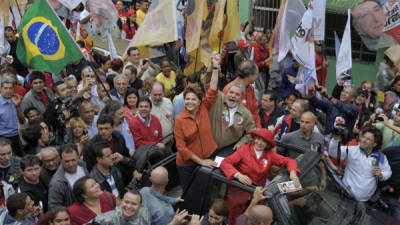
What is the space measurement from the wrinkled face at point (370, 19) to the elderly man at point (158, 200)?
5.36 metres

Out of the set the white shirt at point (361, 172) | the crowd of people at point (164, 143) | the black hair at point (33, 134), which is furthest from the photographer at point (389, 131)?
the black hair at point (33, 134)

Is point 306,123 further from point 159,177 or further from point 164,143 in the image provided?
point 159,177

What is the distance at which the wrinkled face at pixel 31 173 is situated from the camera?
16.3 ft

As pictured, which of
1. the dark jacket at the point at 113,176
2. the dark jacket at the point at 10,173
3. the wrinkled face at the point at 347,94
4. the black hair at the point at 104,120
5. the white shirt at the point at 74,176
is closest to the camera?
the white shirt at the point at 74,176

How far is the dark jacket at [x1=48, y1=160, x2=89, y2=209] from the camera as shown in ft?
16.1

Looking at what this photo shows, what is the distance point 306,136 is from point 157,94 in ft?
7.29

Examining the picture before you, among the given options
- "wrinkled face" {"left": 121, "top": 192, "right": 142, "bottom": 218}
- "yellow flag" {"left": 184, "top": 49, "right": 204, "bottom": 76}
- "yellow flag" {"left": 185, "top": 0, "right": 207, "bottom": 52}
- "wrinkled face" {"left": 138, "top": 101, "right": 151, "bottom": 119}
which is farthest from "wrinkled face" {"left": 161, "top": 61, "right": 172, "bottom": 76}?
"wrinkled face" {"left": 121, "top": 192, "right": 142, "bottom": 218}

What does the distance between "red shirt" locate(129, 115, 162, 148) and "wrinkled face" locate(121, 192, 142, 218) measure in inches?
85.0

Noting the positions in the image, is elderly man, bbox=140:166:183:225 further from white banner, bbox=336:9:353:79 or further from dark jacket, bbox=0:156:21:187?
white banner, bbox=336:9:353:79

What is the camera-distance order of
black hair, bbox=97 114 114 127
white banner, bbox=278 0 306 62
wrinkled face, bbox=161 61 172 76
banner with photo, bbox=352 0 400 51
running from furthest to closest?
wrinkled face, bbox=161 61 172 76 < white banner, bbox=278 0 306 62 < banner with photo, bbox=352 0 400 51 < black hair, bbox=97 114 114 127

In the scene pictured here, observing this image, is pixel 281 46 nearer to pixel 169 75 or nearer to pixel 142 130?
pixel 169 75

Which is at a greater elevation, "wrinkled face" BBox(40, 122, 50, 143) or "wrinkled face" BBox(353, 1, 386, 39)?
"wrinkled face" BBox(353, 1, 386, 39)

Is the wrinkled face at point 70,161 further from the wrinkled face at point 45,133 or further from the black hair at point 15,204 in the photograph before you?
the wrinkled face at point 45,133

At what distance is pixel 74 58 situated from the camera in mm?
6875
